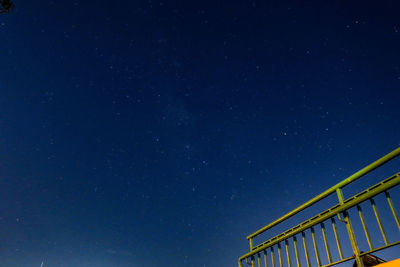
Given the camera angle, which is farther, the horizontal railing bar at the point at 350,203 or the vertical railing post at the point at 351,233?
the vertical railing post at the point at 351,233

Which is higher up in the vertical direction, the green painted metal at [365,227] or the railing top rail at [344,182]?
the railing top rail at [344,182]

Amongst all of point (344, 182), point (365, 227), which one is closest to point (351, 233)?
point (365, 227)

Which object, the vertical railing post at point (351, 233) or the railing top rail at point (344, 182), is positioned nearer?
the railing top rail at point (344, 182)

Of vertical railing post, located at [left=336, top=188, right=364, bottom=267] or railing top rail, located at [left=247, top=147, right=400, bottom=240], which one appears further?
vertical railing post, located at [left=336, top=188, right=364, bottom=267]

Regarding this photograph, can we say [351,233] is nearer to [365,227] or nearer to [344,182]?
[365,227]

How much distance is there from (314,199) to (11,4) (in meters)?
7.67

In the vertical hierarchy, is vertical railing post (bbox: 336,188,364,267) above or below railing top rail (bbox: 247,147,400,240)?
below

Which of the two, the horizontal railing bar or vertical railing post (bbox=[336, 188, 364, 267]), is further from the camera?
Answer: vertical railing post (bbox=[336, 188, 364, 267])

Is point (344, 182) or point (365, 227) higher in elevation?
point (344, 182)

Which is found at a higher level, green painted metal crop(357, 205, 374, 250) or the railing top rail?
the railing top rail

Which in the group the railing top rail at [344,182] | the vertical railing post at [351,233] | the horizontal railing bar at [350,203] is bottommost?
the vertical railing post at [351,233]

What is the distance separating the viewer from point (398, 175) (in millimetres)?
2395

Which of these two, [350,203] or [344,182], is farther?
[344,182]

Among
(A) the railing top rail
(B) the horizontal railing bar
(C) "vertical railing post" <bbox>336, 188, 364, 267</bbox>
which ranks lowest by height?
(C) "vertical railing post" <bbox>336, 188, 364, 267</bbox>
